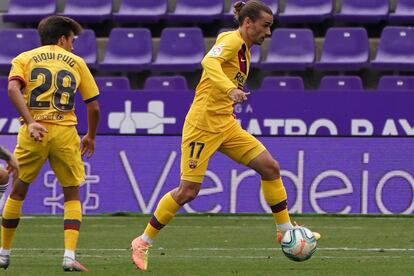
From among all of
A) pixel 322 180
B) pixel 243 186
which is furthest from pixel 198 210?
pixel 322 180

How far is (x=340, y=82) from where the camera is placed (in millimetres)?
17984

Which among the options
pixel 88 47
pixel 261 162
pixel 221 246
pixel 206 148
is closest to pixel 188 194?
pixel 206 148

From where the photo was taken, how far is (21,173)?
912 cm

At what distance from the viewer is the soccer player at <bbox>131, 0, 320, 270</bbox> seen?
9344 mm

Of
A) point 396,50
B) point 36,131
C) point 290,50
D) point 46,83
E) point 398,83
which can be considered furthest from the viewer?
point 290,50

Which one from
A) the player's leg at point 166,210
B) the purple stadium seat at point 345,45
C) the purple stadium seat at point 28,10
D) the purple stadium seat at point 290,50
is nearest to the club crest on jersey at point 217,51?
the player's leg at point 166,210

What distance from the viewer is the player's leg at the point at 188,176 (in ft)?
30.7

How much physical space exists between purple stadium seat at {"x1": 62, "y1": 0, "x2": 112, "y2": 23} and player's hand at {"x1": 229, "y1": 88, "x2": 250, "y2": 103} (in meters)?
12.0

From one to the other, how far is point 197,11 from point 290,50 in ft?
6.42

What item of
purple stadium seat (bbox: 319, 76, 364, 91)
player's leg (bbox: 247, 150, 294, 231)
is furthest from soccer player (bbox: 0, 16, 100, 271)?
purple stadium seat (bbox: 319, 76, 364, 91)

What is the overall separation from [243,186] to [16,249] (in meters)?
4.57

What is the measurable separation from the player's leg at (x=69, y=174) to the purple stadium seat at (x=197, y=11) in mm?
11085

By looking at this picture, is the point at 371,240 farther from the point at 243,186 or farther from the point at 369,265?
the point at 243,186

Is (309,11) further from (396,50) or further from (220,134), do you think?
(220,134)
